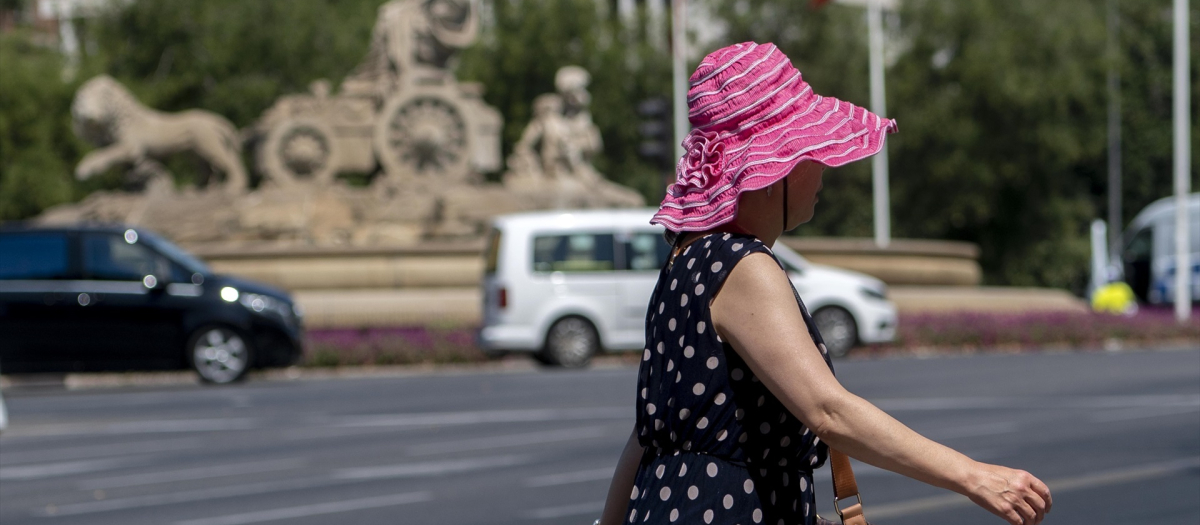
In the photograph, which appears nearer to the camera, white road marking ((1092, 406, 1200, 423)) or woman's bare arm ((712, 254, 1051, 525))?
woman's bare arm ((712, 254, 1051, 525))

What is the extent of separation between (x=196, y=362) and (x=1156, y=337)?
13.4 meters

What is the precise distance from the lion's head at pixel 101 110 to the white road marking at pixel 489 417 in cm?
1546

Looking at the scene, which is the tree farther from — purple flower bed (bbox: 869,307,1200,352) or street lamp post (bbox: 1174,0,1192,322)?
purple flower bed (bbox: 869,307,1200,352)

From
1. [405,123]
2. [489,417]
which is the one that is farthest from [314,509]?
[405,123]

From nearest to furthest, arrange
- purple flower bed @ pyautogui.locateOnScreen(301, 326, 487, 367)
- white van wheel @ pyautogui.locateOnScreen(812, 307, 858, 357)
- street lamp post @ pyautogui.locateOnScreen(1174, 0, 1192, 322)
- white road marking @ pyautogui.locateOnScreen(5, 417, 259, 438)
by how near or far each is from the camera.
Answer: white road marking @ pyautogui.locateOnScreen(5, 417, 259, 438), white van wheel @ pyautogui.locateOnScreen(812, 307, 858, 357), purple flower bed @ pyautogui.locateOnScreen(301, 326, 487, 367), street lamp post @ pyautogui.locateOnScreen(1174, 0, 1192, 322)

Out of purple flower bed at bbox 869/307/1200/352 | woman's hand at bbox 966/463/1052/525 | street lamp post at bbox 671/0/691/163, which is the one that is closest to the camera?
woman's hand at bbox 966/463/1052/525

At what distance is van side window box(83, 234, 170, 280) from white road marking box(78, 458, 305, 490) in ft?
23.3

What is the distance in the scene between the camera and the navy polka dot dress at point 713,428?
243 cm

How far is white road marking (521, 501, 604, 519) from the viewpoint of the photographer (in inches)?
285

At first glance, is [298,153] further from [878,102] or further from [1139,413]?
[878,102]

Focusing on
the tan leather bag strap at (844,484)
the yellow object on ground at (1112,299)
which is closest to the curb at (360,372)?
the yellow object on ground at (1112,299)

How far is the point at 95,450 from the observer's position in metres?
10.8

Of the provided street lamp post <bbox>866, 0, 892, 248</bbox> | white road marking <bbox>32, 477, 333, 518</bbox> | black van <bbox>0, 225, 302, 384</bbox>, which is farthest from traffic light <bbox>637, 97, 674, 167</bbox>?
street lamp post <bbox>866, 0, 892, 248</bbox>

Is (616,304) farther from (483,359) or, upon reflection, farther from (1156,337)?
(1156,337)
